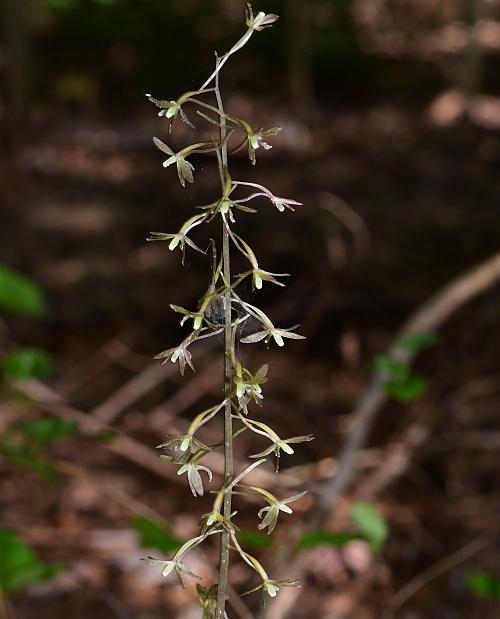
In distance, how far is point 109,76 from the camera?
35.3 ft

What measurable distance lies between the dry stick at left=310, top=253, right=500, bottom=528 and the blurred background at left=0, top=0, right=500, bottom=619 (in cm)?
1

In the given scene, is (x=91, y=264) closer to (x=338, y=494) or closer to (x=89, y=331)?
(x=89, y=331)

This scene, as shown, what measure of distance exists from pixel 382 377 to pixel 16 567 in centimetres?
143

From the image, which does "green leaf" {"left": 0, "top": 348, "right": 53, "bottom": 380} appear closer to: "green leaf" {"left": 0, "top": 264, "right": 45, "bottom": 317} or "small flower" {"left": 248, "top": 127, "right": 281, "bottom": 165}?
"green leaf" {"left": 0, "top": 264, "right": 45, "bottom": 317}

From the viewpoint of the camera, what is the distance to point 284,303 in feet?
16.9

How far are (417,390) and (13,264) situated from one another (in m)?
5.14

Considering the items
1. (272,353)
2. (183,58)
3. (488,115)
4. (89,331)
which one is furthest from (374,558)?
(183,58)

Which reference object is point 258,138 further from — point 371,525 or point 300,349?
point 300,349

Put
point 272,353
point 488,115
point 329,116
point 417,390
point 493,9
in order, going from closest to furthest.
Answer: point 417,390 < point 272,353 < point 488,115 < point 329,116 < point 493,9

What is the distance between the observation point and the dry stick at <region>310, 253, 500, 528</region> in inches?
110

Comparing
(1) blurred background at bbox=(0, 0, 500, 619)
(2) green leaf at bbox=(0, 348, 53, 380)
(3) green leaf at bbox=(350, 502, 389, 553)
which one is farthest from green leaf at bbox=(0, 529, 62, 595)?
(3) green leaf at bbox=(350, 502, 389, 553)

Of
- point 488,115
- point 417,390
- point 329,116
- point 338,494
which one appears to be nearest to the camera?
point 417,390

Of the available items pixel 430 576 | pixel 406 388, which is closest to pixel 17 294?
pixel 406 388

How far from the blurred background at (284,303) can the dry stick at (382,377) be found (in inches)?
0.5
